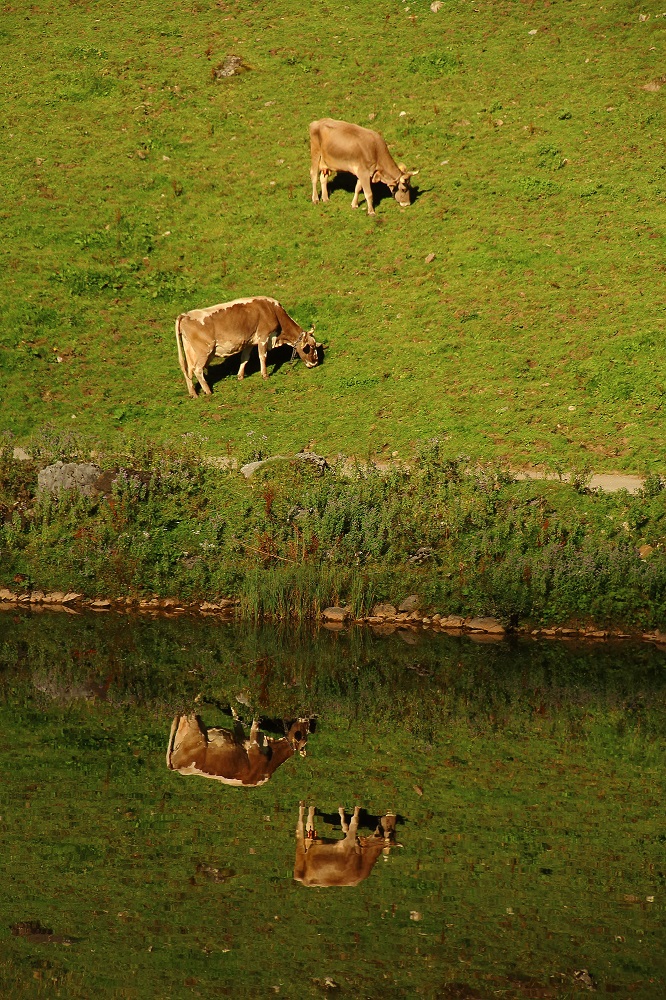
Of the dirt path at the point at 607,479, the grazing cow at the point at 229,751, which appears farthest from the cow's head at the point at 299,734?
the dirt path at the point at 607,479

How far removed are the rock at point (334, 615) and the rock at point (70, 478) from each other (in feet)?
12.7

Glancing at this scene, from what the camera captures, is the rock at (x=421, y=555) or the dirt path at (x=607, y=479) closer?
the rock at (x=421, y=555)

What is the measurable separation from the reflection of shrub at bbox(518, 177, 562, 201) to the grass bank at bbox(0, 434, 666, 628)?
10213 millimetres

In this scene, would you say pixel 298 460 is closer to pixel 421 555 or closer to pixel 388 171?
pixel 421 555

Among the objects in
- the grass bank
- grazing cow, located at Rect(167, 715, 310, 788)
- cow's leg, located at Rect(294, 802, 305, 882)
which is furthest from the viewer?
the grass bank

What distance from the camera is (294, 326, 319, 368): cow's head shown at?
80.2 ft

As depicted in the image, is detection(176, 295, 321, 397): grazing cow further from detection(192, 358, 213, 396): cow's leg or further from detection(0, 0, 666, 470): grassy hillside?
detection(0, 0, 666, 470): grassy hillside

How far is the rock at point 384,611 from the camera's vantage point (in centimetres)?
1828

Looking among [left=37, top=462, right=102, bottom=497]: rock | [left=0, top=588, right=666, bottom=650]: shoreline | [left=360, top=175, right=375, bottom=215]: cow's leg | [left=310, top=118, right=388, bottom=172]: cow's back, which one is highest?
[left=310, top=118, right=388, bottom=172]: cow's back

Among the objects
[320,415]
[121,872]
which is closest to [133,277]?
[320,415]

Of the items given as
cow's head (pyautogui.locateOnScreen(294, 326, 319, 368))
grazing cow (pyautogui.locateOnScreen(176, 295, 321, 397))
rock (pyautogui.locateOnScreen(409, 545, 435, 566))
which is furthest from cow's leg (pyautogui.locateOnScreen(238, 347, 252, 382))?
rock (pyautogui.locateOnScreen(409, 545, 435, 566))

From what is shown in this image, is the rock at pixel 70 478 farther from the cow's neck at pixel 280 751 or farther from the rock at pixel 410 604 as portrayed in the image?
the cow's neck at pixel 280 751

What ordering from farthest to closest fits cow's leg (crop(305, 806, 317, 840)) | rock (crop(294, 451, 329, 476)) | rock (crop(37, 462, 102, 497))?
rock (crop(294, 451, 329, 476)), rock (crop(37, 462, 102, 497)), cow's leg (crop(305, 806, 317, 840))

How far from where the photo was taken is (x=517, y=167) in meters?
29.5
